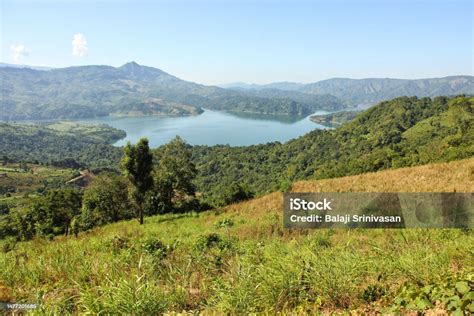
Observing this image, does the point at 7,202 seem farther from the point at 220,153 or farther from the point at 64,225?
the point at 220,153

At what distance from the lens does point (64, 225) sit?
39844mm

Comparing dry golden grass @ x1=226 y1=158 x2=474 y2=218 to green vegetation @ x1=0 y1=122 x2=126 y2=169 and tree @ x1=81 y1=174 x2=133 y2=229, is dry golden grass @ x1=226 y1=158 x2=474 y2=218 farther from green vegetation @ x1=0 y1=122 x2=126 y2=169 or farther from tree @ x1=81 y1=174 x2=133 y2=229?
green vegetation @ x1=0 y1=122 x2=126 y2=169

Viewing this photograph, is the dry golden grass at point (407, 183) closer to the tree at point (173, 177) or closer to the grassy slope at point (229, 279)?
the grassy slope at point (229, 279)

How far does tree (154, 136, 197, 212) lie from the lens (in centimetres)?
3253

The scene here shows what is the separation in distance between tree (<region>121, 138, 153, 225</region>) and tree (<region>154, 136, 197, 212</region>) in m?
8.54

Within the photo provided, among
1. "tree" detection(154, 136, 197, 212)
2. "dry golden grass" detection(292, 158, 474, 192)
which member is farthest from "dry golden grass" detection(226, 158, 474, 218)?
"tree" detection(154, 136, 197, 212)

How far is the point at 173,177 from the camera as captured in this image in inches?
1277

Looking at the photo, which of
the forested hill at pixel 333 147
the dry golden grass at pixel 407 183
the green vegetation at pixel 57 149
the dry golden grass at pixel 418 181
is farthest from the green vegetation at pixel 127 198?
the green vegetation at pixel 57 149

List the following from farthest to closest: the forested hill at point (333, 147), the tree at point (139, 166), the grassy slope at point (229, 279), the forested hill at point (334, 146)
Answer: the forested hill at point (334, 146) → the forested hill at point (333, 147) → the tree at point (139, 166) → the grassy slope at point (229, 279)

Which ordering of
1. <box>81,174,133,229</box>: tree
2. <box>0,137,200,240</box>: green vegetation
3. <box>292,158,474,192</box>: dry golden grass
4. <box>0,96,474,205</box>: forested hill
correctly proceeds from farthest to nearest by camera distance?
<box>0,96,474,205</box>: forested hill → <box>81,174,133,229</box>: tree → <box>0,137,200,240</box>: green vegetation → <box>292,158,474,192</box>: dry golden grass

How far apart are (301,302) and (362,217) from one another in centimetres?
546

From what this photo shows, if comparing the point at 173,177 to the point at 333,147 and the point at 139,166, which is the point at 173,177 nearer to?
the point at 139,166

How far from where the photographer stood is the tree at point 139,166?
22391 mm

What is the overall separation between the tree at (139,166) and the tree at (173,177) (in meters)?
8.54
